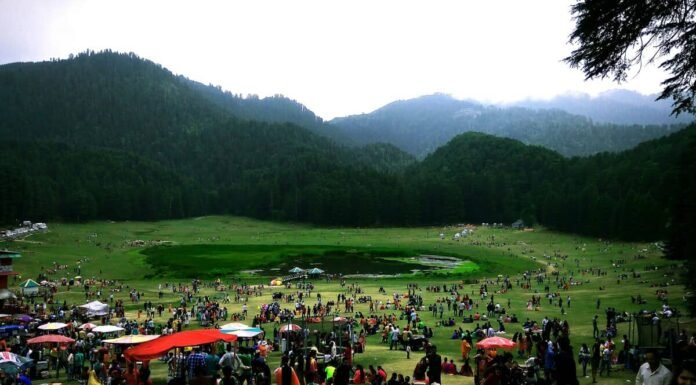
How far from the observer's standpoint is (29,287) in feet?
163

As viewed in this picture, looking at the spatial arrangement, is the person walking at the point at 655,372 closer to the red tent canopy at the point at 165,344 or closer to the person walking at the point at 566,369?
the person walking at the point at 566,369

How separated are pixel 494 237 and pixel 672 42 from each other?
4335 inches

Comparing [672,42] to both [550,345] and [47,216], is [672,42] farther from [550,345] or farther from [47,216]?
[47,216]

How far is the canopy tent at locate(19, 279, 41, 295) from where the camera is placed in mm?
49375

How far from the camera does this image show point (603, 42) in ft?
39.6

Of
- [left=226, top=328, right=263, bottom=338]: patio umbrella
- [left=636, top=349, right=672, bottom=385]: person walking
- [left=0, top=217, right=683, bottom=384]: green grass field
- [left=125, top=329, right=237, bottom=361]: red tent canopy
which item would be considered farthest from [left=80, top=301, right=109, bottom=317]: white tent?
[left=636, top=349, right=672, bottom=385]: person walking

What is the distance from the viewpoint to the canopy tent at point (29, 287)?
4938cm

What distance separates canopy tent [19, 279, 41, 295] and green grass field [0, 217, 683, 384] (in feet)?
10.4

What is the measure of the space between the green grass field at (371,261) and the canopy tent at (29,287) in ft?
10.4

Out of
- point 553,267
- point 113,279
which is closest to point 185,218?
point 113,279

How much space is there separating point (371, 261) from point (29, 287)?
5224 cm

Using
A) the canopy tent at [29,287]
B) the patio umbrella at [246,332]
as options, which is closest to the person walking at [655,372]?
the patio umbrella at [246,332]

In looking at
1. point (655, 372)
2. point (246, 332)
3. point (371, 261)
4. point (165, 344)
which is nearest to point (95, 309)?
point (246, 332)

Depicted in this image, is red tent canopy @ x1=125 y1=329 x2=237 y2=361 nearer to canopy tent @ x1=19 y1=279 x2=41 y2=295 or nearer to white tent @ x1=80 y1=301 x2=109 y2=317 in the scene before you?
white tent @ x1=80 y1=301 x2=109 y2=317
